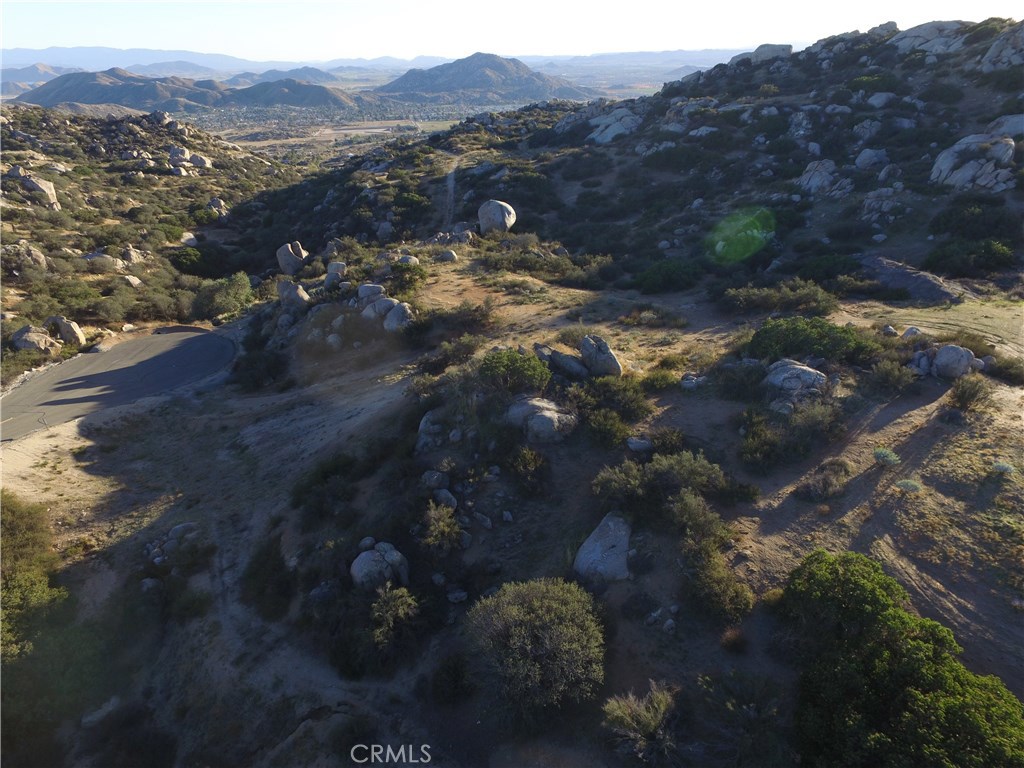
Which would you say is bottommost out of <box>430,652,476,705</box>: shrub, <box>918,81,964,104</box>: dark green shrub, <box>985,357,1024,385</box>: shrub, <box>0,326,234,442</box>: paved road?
<box>0,326,234,442</box>: paved road

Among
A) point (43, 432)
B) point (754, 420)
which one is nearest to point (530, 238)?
point (754, 420)

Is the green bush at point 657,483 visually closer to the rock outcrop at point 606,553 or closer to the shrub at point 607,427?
the rock outcrop at point 606,553

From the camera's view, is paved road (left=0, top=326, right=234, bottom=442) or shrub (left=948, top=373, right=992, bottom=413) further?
paved road (left=0, top=326, right=234, bottom=442)

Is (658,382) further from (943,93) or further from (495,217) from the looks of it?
(943,93)

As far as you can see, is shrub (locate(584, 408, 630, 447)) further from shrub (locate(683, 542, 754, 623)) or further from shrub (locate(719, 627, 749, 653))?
shrub (locate(719, 627, 749, 653))

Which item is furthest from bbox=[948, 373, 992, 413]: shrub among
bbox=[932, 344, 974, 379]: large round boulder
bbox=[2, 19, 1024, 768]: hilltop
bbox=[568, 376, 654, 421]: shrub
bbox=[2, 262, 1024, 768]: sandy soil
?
bbox=[568, 376, 654, 421]: shrub

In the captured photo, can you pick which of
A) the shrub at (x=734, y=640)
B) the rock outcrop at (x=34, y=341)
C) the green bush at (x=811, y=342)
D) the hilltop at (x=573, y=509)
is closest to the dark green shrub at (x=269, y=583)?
the hilltop at (x=573, y=509)

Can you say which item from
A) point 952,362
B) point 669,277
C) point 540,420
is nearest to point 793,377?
point 952,362
